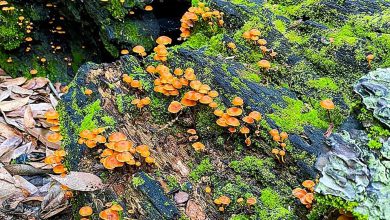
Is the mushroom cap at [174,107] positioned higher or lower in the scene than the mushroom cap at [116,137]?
higher

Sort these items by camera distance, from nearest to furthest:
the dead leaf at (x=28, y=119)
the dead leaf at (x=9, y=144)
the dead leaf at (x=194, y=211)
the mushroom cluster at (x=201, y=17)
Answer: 1. the dead leaf at (x=194, y=211)
2. the mushroom cluster at (x=201, y=17)
3. the dead leaf at (x=9, y=144)
4. the dead leaf at (x=28, y=119)

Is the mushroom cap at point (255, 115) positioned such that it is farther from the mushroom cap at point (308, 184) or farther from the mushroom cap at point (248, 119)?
the mushroom cap at point (308, 184)

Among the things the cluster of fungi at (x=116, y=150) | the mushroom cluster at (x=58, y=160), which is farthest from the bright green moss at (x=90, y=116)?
the mushroom cluster at (x=58, y=160)

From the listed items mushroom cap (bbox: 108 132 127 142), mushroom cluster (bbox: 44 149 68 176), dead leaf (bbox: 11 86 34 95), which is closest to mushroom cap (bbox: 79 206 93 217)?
mushroom cap (bbox: 108 132 127 142)

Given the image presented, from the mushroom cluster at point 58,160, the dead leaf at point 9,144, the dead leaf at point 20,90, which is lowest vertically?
the dead leaf at point 9,144

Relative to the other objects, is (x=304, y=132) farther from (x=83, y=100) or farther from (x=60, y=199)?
(x=60, y=199)

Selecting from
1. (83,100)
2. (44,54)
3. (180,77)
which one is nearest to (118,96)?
(83,100)

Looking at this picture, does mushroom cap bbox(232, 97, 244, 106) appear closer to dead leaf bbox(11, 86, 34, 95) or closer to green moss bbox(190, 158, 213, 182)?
green moss bbox(190, 158, 213, 182)
